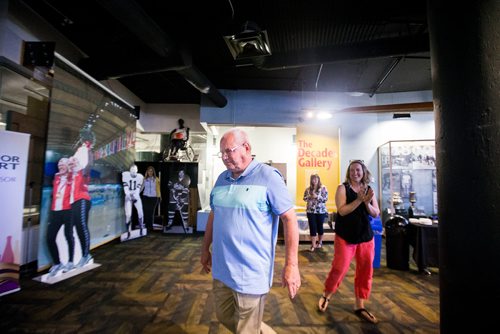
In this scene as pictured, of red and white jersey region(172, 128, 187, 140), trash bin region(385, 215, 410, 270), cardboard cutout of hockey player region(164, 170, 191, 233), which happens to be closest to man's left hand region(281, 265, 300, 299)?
trash bin region(385, 215, 410, 270)

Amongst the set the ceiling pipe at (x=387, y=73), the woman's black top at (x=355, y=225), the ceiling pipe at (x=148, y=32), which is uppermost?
the ceiling pipe at (x=387, y=73)

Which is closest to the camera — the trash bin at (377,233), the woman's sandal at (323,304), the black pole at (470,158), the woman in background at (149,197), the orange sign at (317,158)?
the black pole at (470,158)

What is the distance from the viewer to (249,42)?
2.84m

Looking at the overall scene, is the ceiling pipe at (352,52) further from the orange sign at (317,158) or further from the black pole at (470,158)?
the black pole at (470,158)

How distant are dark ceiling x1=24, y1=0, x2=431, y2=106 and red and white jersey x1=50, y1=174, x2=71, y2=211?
6.39 feet

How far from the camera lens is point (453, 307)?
2.52 feet

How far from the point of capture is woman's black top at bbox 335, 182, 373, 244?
2.05 meters

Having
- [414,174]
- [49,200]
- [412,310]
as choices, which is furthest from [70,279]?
[414,174]

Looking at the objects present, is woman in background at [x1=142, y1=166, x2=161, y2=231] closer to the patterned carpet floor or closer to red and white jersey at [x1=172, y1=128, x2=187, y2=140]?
red and white jersey at [x1=172, y1=128, x2=187, y2=140]

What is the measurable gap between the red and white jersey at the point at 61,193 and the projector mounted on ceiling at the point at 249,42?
9.48ft

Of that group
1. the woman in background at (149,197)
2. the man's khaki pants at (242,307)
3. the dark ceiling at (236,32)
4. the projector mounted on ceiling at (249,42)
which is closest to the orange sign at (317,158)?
the dark ceiling at (236,32)

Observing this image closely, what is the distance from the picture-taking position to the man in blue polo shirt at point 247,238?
4.03 feet

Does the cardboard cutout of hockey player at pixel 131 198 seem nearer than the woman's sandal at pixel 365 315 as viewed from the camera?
No

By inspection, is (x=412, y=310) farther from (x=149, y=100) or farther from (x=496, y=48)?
(x=149, y=100)
